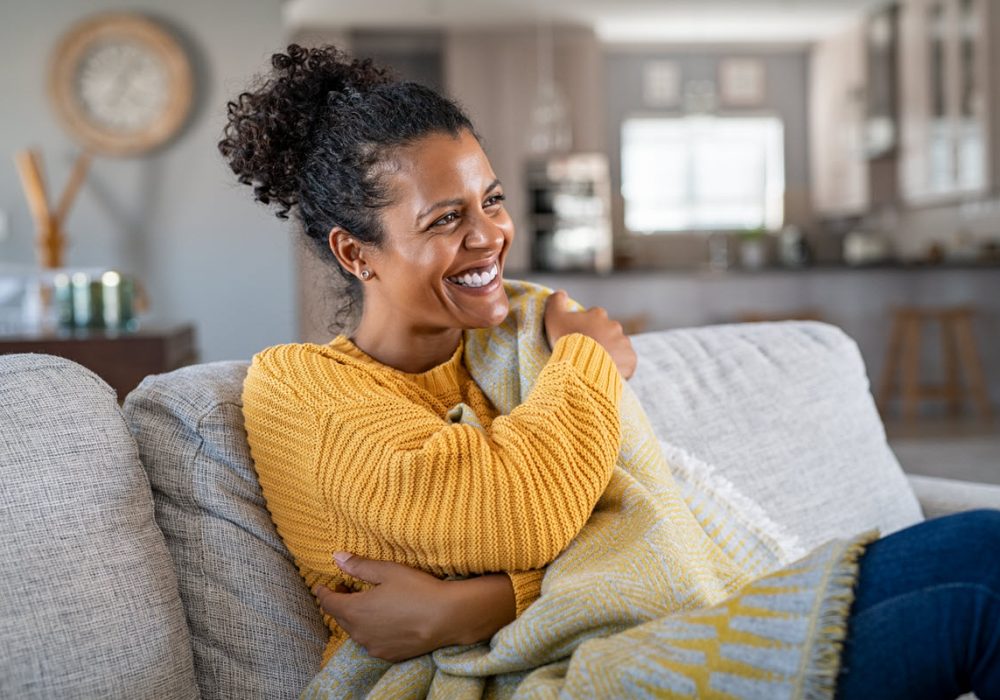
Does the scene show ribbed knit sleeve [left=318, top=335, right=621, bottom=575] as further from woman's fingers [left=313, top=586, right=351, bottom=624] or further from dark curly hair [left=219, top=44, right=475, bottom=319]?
dark curly hair [left=219, top=44, right=475, bottom=319]

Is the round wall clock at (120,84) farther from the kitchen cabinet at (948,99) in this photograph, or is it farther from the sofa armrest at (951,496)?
the sofa armrest at (951,496)

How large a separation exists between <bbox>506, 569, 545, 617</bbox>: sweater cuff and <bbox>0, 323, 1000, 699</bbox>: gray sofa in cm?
27

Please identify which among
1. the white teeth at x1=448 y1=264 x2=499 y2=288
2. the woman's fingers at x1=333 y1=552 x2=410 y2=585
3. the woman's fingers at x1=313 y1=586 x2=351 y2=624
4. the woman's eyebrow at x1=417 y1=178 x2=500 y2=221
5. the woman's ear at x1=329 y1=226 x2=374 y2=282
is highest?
the woman's eyebrow at x1=417 y1=178 x2=500 y2=221

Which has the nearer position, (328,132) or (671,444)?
(328,132)

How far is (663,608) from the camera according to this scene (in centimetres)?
117

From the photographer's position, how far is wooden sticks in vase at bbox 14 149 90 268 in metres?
5.64

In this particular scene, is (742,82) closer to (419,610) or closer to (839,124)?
(839,124)

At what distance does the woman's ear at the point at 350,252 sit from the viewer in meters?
1.45

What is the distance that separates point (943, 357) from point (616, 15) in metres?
3.64

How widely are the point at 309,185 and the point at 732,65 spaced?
29.5 feet

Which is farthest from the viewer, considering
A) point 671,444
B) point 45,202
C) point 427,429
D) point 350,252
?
point 45,202

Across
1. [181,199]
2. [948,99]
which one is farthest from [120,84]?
[948,99]

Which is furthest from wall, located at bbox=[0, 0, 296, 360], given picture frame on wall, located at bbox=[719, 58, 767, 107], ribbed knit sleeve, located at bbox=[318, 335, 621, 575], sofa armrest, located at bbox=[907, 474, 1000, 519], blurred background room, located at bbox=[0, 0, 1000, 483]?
picture frame on wall, located at bbox=[719, 58, 767, 107]

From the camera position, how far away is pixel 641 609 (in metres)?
1.14
